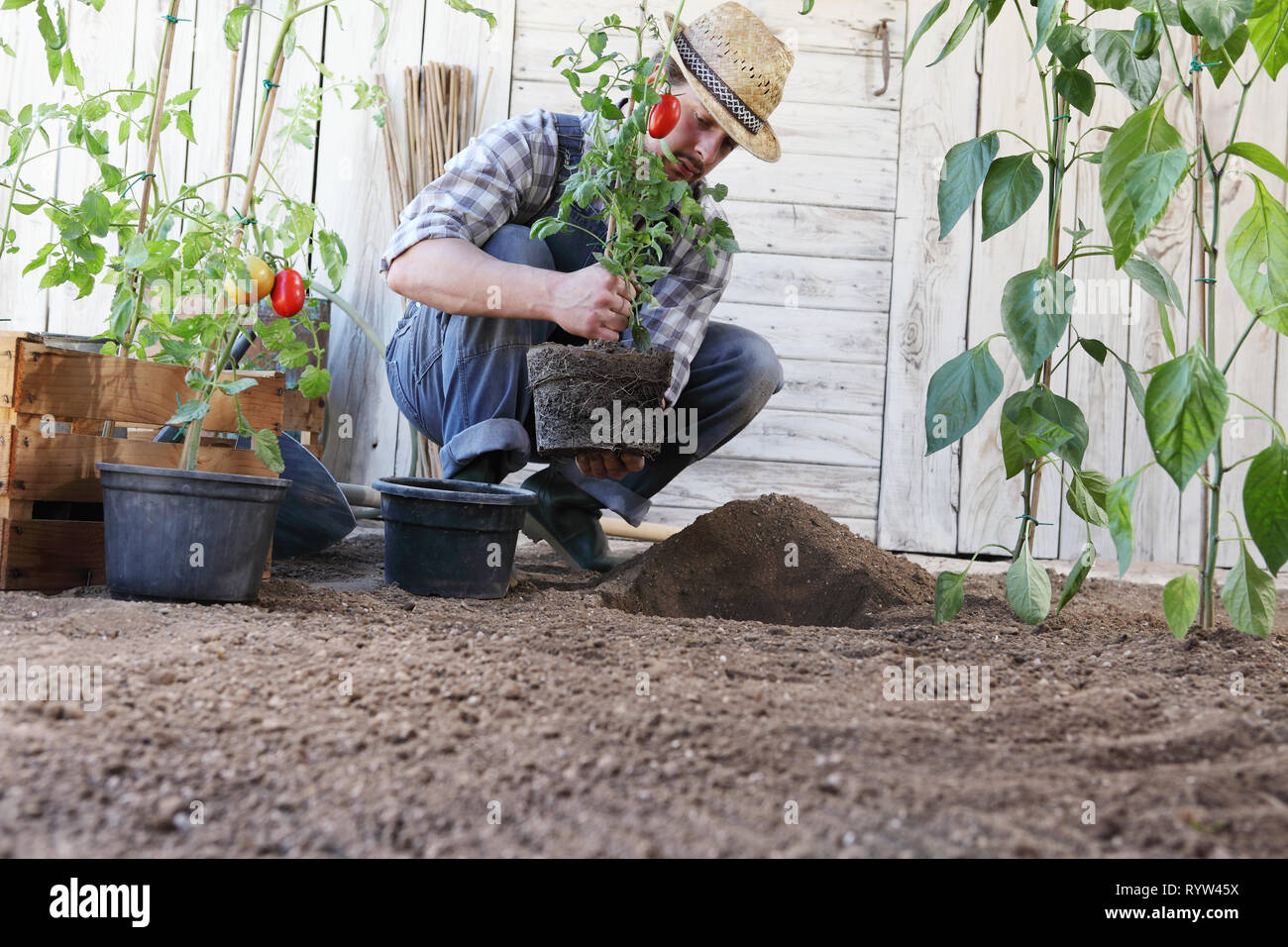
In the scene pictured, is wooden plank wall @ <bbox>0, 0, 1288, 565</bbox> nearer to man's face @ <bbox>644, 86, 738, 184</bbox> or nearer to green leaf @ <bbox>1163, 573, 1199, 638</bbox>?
man's face @ <bbox>644, 86, 738, 184</bbox>

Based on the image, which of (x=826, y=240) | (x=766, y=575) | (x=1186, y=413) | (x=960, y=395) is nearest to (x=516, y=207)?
(x=766, y=575)

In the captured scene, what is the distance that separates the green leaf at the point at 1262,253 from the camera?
130cm

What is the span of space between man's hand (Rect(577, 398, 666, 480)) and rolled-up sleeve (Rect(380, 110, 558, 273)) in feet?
1.72

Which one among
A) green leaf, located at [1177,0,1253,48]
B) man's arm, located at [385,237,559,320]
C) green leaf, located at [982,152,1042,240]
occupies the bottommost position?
man's arm, located at [385,237,559,320]

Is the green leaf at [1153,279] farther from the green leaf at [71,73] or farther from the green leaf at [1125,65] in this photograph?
the green leaf at [71,73]

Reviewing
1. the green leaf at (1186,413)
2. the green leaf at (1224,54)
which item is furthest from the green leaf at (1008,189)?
the green leaf at (1186,413)

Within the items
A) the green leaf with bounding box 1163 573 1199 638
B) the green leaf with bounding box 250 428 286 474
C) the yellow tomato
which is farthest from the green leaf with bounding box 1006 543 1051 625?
the yellow tomato

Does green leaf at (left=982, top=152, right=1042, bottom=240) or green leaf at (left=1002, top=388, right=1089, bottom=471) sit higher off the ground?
green leaf at (left=982, top=152, right=1042, bottom=240)

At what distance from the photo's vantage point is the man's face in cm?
185
